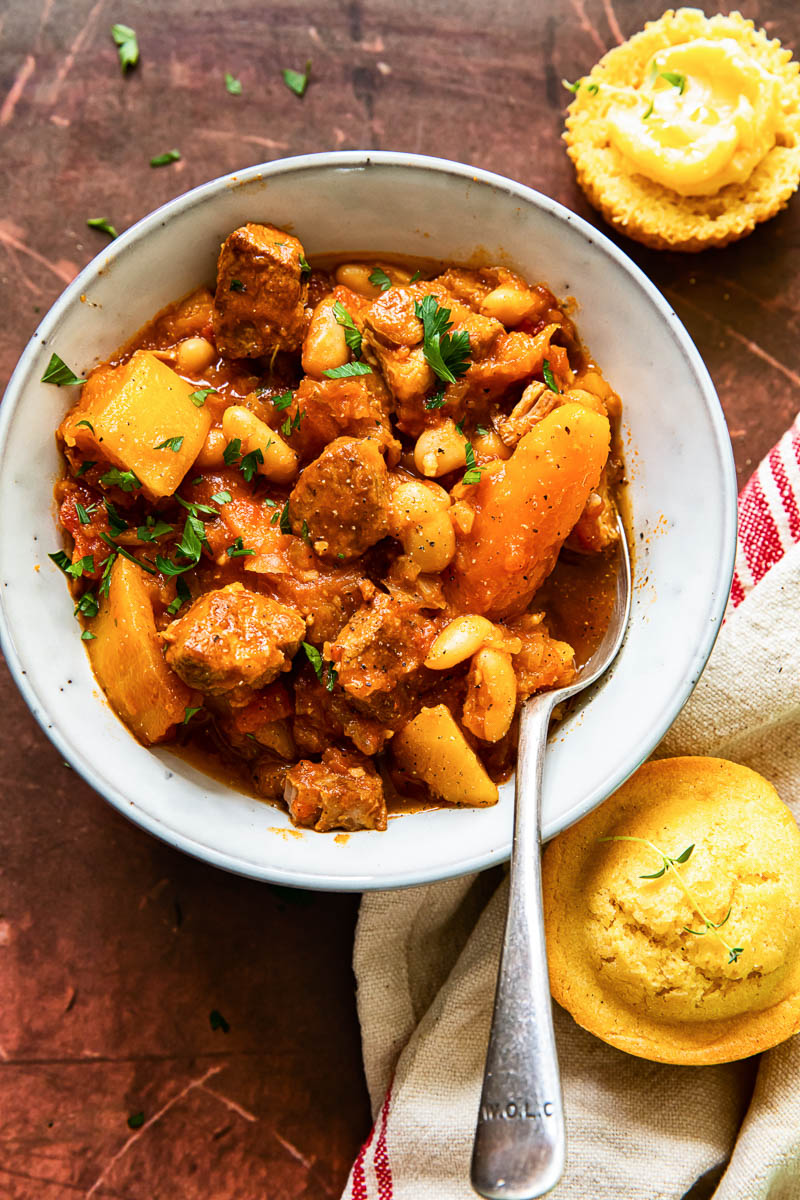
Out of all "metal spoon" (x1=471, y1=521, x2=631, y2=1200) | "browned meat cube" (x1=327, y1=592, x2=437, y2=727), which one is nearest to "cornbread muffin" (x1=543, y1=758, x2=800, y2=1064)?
"metal spoon" (x1=471, y1=521, x2=631, y2=1200)

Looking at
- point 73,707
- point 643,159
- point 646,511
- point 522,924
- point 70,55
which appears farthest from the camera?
point 70,55

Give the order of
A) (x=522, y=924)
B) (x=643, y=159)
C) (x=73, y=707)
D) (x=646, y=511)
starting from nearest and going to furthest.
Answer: (x=522, y=924)
(x=73, y=707)
(x=646, y=511)
(x=643, y=159)

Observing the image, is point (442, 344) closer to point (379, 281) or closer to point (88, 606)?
point (379, 281)

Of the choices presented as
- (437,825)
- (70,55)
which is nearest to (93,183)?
(70,55)

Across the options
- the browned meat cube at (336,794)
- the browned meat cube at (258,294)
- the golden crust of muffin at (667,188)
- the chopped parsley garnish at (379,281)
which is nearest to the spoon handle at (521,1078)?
the browned meat cube at (336,794)

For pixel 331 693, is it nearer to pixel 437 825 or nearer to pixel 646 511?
pixel 437 825

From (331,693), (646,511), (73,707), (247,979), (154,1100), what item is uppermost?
(646,511)

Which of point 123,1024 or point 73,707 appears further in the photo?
point 123,1024

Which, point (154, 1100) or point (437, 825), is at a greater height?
point (437, 825)

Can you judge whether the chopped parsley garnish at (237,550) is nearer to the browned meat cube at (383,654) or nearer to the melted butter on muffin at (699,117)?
the browned meat cube at (383,654)
